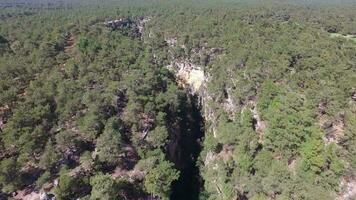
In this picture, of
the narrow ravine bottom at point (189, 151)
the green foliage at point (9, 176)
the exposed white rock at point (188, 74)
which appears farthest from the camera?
the exposed white rock at point (188, 74)

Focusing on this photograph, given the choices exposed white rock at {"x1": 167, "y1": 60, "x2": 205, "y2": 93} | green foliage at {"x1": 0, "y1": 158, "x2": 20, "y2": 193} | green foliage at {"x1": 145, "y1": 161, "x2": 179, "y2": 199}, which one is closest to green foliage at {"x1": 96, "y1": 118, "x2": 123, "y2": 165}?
green foliage at {"x1": 145, "y1": 161, "x2": 179, "y2": 199}

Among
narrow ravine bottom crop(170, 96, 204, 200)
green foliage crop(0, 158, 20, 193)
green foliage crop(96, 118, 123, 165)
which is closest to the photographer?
green foliage crop(0, 158, 20, 193)

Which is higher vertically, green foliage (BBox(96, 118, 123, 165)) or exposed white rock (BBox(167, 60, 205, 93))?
green foliage (BBox(96, 118, 123, 165))

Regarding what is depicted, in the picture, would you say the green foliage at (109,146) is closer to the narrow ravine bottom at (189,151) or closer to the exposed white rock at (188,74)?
the narrow ravine bottom at (189,151)

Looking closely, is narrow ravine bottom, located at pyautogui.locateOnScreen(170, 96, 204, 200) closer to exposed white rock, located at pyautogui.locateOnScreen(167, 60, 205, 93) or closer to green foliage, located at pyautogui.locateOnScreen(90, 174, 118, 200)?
exposed white rock, located at pyautogui.locateOnScreen(167, 60, 205, 93)

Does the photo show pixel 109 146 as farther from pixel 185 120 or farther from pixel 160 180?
pixel 185 120

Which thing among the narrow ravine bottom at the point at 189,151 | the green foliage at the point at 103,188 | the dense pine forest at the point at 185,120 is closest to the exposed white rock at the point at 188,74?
the dense pine forest at the point at 185,120

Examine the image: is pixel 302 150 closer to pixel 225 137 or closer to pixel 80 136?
pixel 225 137
